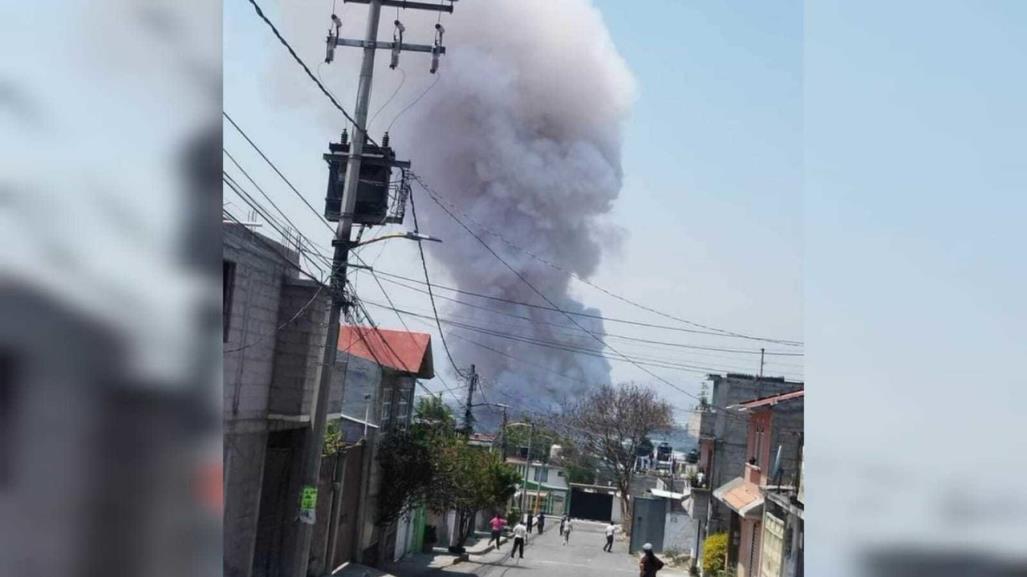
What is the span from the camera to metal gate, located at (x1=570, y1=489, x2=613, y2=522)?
10.3 ft

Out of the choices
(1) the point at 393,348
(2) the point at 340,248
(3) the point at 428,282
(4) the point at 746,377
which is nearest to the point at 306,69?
(2) the point at 340,248

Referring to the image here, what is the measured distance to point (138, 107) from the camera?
149 cm

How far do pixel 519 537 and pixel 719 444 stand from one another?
2.27 feet

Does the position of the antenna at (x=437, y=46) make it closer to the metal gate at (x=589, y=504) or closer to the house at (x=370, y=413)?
the house at (x=370, y=413)

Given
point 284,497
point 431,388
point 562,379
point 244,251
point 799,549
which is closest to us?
point 799,549

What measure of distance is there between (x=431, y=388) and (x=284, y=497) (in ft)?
2.63

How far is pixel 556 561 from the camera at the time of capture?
3.08 m

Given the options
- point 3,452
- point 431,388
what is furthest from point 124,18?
point 431,388

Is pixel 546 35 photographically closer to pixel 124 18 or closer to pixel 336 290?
pixel 336 290

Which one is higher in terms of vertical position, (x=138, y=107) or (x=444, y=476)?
(x=138, y=107)

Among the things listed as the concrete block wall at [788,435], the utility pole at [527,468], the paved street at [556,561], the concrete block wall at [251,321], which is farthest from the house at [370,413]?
the concrete block wall at [788,435]

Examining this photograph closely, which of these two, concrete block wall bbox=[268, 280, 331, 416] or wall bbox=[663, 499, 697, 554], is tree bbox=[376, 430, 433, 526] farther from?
wall bbox=[663, 499, 697, 554]

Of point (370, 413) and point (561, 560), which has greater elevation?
point (370, 413)

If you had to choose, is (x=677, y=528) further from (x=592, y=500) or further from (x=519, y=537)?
(x=519, y=537)
